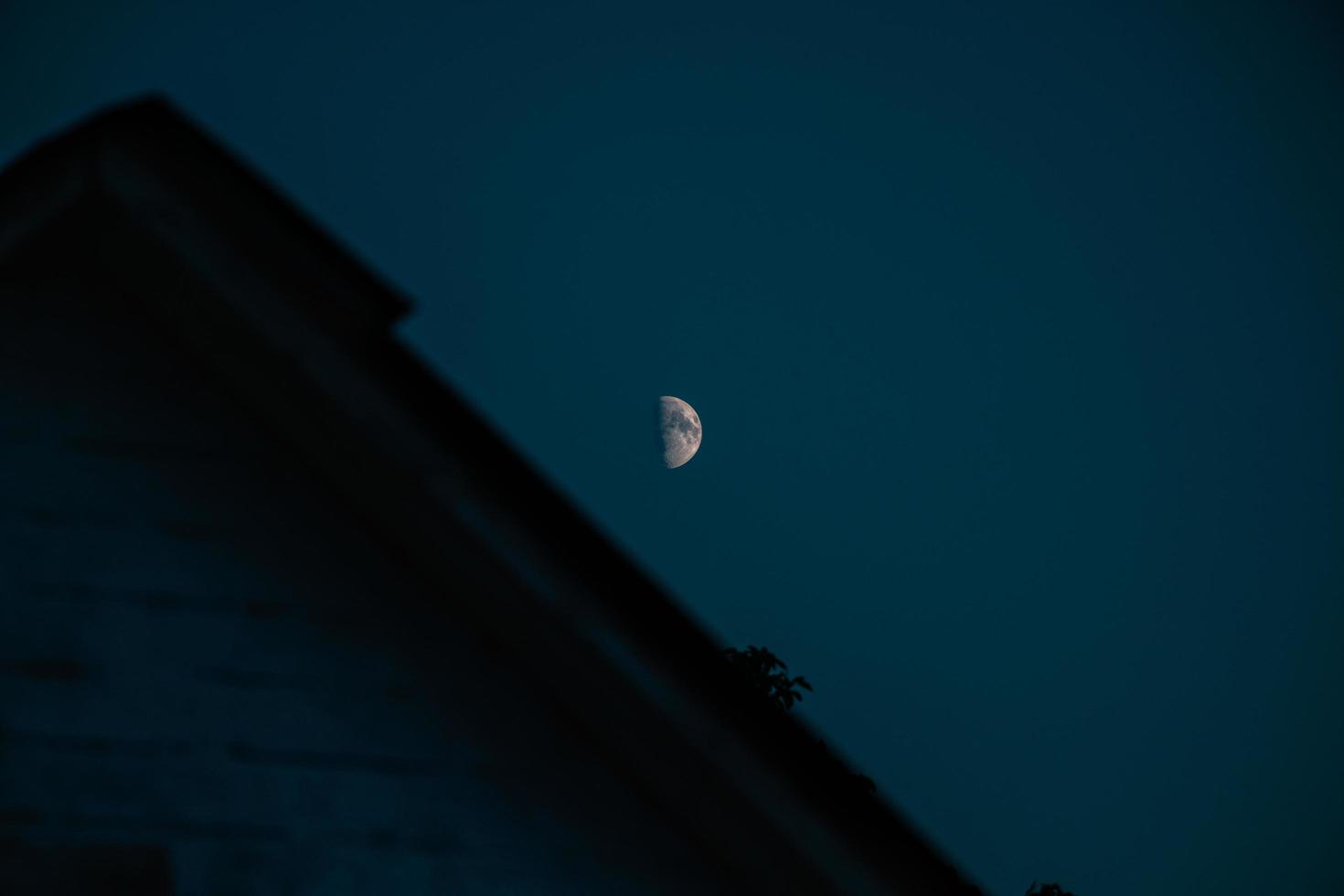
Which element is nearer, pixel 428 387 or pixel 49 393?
pixel 428 387

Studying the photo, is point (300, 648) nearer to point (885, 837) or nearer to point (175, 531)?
point (175, 531)

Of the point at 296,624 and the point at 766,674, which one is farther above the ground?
the point at 766,674

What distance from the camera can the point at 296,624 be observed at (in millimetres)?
2209

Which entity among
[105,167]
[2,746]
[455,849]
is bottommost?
[2,746]

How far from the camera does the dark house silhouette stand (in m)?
1.90

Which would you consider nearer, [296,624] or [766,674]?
[296,624]

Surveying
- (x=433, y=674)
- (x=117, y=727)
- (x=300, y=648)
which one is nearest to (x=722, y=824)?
(x=433, y=674)

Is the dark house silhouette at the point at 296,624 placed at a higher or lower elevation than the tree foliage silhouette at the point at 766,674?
lower

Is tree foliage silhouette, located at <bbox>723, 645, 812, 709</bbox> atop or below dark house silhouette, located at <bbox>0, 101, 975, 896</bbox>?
atop

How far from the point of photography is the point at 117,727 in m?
2.11

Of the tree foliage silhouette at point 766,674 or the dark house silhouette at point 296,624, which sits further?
the tree foliage silhouette at point 766,674

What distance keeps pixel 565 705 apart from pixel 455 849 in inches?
16.1

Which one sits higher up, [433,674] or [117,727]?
[433,674]

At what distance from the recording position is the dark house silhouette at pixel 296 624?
190 centimetres
